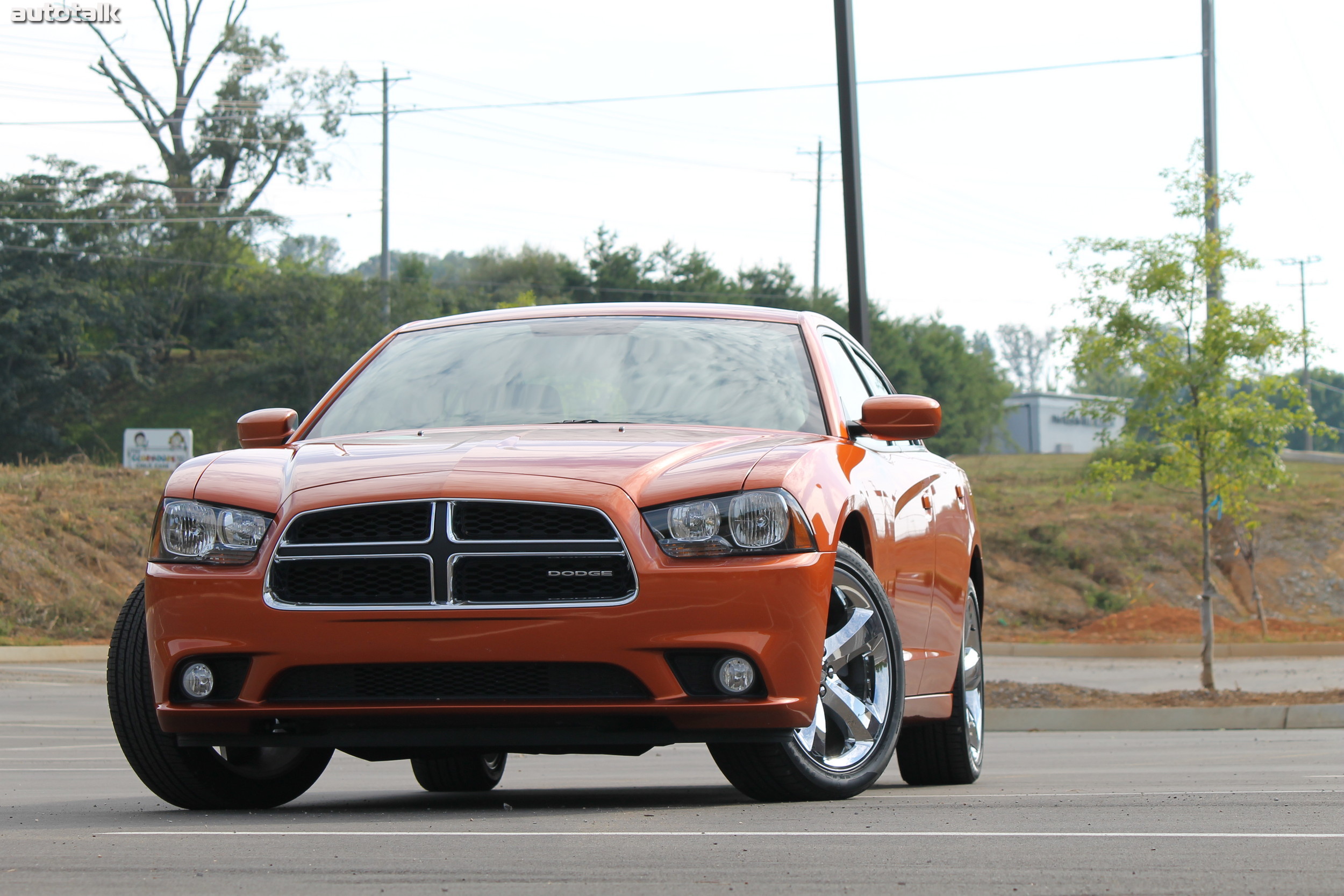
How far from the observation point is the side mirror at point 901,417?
5773mm

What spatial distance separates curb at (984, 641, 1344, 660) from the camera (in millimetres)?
25641

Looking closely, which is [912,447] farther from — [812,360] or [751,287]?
[751,287]

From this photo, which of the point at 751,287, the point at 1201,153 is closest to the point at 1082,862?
the point at 1201,153

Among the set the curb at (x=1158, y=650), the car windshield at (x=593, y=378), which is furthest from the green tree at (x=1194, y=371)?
the car windshield at (x=593, y=378)

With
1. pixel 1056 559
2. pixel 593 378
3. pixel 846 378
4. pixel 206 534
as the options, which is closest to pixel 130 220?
pixel 1056 559

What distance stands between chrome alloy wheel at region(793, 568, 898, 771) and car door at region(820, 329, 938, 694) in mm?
359

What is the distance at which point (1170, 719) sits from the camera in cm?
1512

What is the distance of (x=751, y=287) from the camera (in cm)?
7656

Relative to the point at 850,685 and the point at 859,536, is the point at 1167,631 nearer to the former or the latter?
the point at 859,536

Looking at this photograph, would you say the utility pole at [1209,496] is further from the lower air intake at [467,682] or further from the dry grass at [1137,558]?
the lower air intake at [467,682]

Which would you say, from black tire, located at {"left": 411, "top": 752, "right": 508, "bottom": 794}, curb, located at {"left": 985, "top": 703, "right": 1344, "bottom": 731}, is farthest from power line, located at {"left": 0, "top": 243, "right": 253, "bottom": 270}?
black tire, located at {"left": 411, "top": 752, "right": 508, "bottom": 794}

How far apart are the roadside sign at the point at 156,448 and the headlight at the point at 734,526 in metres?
40.3

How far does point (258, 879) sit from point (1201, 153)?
710 inches

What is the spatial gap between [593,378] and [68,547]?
2750 centimetres
